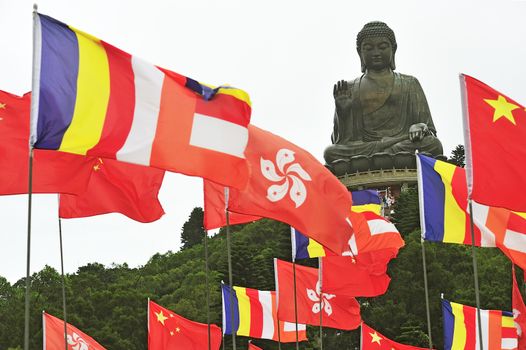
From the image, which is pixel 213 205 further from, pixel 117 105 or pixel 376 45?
pixel 376 45

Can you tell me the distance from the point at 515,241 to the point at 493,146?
135 inches

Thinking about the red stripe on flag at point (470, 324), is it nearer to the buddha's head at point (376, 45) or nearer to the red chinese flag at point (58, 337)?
the red chinese flag at point (58, 337)

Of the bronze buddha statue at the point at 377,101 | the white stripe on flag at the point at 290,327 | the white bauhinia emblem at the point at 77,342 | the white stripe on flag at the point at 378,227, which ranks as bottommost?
the white bauhinia emblem at the point at 77,342

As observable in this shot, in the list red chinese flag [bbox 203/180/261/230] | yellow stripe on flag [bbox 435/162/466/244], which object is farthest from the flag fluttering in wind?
red chinese flag [bbox 203/180/261/230]

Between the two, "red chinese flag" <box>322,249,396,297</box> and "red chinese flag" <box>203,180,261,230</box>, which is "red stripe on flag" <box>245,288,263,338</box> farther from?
"red chinese flag" <box>203,180,261,230</box>

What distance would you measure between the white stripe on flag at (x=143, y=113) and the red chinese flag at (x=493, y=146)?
406 centimetres

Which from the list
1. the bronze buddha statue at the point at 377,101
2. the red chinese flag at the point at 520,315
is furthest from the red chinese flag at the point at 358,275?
the bronze buddha statue at the point at 377,101

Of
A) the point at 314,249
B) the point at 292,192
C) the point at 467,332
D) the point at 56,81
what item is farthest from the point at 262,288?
the point at 56,81

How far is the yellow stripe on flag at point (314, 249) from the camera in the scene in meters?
22.4

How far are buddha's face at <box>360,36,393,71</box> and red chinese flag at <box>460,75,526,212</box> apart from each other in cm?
5457

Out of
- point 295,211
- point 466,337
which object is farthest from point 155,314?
point 295,211

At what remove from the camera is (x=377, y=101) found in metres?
69.8

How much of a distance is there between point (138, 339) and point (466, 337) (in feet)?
78.0

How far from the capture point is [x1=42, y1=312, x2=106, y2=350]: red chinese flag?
2194cm
